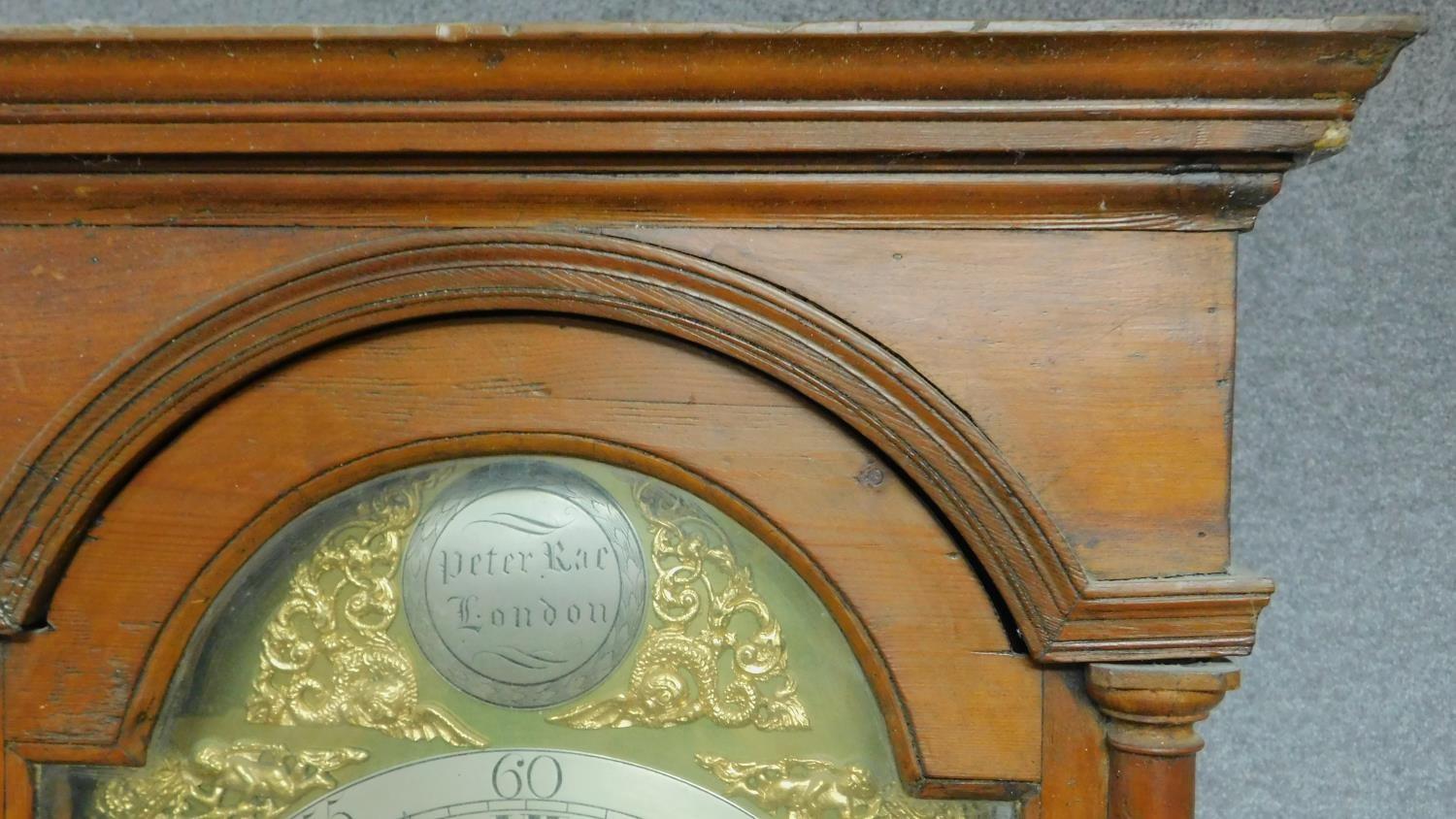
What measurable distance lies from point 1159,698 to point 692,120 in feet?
1.39

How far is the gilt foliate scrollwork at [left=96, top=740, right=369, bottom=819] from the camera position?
743mm

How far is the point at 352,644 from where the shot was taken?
740 mm

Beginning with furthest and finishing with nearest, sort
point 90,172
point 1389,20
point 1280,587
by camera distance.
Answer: point 1280,587 < point 90,172 < point 1389,20

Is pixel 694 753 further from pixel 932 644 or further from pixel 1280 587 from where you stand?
pixel 1280 587

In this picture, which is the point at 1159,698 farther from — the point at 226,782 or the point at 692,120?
the point at 226,782

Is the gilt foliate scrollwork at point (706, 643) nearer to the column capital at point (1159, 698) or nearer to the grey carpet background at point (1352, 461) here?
the column capital at point (1159, 698)

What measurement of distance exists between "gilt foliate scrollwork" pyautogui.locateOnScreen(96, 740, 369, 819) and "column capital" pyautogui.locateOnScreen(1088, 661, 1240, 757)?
1.51 ft

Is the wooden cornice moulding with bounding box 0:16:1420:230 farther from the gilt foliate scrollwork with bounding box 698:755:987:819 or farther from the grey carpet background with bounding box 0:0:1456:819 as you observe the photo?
the grey carpet background with bounding box 0:0:1456:819

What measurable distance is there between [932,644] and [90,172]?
576mm

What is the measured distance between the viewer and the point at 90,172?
2.31ft

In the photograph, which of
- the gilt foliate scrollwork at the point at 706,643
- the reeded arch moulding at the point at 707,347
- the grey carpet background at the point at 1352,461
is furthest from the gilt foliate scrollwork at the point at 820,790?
the grey carpet background at the point at 1352,461

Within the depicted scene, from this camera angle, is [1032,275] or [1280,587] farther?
[1280,587]

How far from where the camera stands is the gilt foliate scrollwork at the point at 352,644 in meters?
0.74

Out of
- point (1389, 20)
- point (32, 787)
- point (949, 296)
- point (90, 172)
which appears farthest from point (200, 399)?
point (1389, 20)
